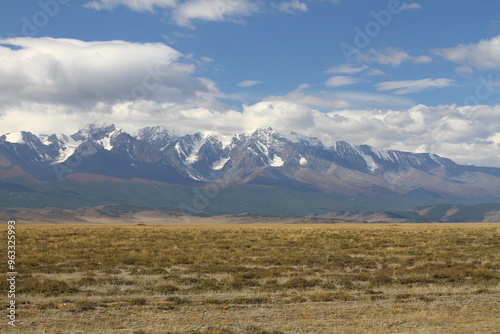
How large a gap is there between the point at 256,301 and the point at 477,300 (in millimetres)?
9624

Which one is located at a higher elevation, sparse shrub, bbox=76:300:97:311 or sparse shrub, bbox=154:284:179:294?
sparse shrub, bbox=76:300:97:311

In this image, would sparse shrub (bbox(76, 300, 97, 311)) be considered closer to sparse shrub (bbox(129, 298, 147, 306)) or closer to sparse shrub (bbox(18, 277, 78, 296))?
sparse shrub (bbox(129, 298, 147, 306))

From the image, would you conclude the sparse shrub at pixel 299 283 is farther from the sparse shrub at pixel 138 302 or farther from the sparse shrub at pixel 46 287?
the sparse shrub at pixel 46 287

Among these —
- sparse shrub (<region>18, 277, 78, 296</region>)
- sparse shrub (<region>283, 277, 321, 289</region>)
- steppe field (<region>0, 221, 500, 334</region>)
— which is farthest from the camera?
sparse shrub (<region>283, 277, 321, 289</region>)

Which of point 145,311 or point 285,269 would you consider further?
point 285,269

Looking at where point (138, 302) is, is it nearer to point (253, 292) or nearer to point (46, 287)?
point (46, 287)

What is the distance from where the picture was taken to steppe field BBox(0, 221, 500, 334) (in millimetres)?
17016

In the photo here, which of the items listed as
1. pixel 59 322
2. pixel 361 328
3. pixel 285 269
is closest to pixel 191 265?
pixel 285 269

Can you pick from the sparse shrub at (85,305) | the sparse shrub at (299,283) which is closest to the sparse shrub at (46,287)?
the sparse shrub at (85,305)

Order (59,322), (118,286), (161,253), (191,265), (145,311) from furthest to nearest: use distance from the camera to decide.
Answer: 1. (161,253)
2. (191,265)
3. (118,286)
4. (145,311)
5. (59,322)

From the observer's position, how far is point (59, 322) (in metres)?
17.2

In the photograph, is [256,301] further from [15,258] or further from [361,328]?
[15,258]

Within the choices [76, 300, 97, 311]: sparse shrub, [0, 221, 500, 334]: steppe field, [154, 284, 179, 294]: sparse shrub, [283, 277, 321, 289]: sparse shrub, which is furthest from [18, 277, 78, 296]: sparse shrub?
[283, 277, 321, 289]: sparse shrub

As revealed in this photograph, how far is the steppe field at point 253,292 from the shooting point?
55.8ft
